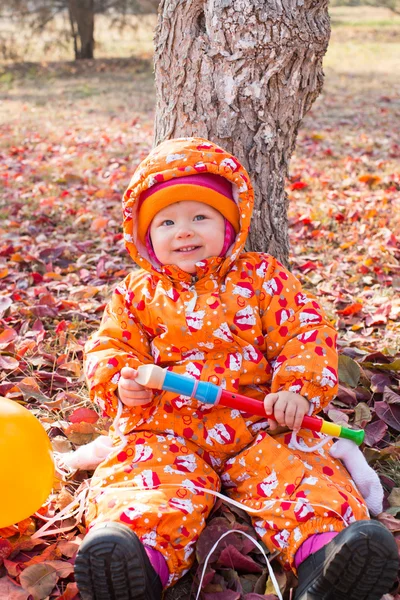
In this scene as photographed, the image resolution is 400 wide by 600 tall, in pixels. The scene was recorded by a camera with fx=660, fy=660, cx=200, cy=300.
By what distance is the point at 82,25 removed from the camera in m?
14.6

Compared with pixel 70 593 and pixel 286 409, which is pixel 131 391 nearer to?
pixel 286 409

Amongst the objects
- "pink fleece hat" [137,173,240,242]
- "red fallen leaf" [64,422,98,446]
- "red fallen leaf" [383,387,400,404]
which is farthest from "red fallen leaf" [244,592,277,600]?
"pink fleece hat" [137,173,240,242]

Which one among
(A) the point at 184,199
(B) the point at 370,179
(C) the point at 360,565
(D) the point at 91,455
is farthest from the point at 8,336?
(B) the point at 370,179

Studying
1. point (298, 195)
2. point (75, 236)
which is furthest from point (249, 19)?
point (298, 195)

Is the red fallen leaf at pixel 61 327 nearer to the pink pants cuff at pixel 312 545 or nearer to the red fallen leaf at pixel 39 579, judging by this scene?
the red fallen leaf at pixel 39 579

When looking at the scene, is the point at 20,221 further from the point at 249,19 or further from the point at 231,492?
the point at 231,492

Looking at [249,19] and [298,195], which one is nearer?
[249,19]

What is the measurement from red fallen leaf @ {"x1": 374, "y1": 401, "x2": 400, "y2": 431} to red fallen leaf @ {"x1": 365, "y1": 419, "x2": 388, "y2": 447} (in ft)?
0.11

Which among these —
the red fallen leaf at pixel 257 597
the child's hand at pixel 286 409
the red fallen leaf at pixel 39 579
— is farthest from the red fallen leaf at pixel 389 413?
the red fallen leaf at pixel 39 579

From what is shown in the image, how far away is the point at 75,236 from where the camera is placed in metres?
4.41

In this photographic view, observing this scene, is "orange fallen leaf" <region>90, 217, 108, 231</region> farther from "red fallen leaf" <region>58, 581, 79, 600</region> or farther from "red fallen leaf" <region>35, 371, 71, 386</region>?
"red fallen leaf" <region>58, 581, 79, 600</region>

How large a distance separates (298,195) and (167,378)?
3.50 meters

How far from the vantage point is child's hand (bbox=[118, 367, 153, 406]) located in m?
→ 1.99

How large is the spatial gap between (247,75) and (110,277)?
159 centimetres
